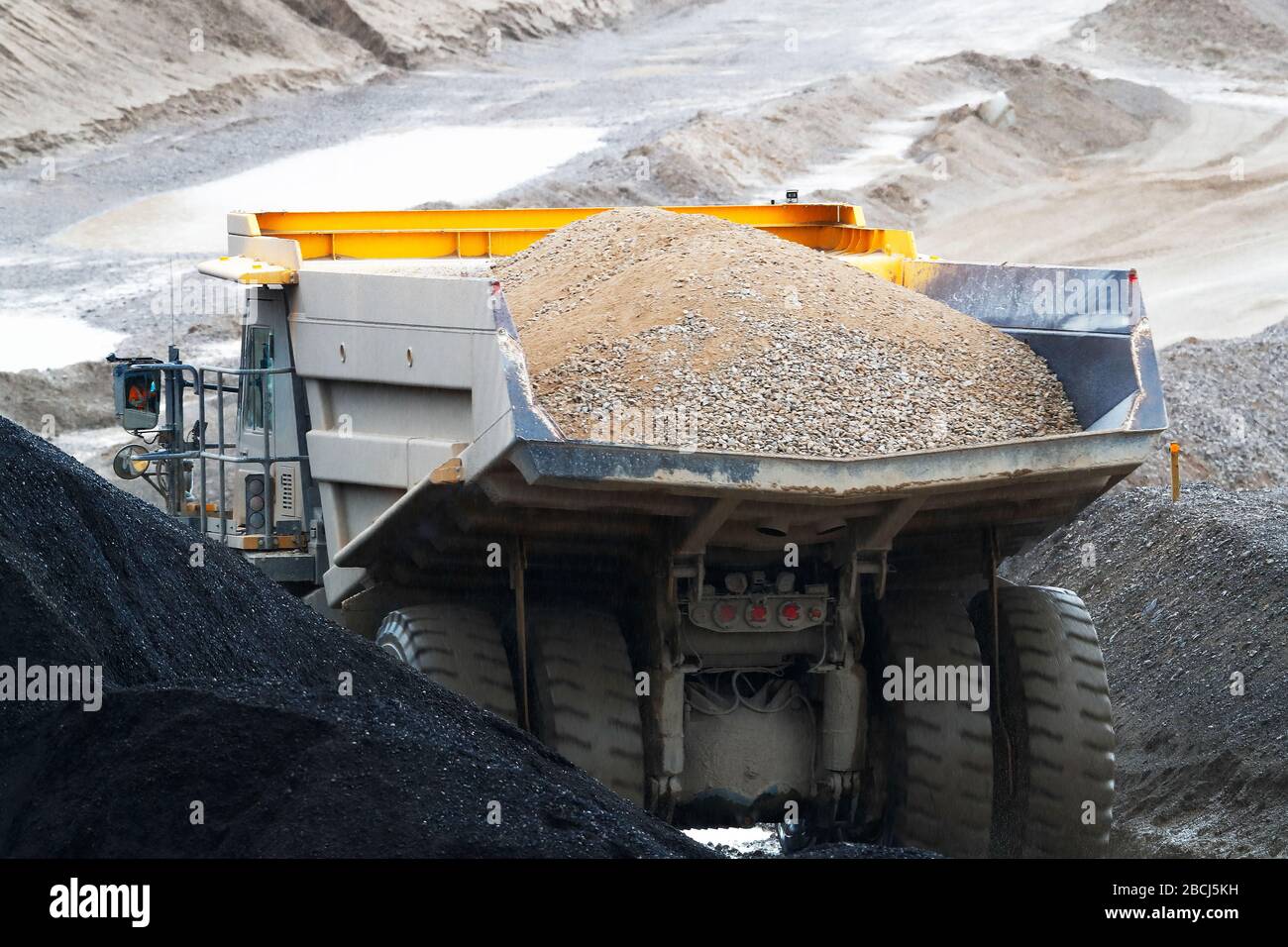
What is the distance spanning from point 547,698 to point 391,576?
39.1 inches

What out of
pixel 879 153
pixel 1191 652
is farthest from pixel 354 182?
pixel 1191 652

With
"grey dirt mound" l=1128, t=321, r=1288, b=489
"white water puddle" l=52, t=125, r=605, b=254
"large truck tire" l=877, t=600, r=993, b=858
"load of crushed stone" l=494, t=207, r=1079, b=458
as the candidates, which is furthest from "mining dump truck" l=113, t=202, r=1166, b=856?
"white water puddle" l=52, t=125, r=605, b=254

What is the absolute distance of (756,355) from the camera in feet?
22.6

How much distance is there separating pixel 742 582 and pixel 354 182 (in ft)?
72.6

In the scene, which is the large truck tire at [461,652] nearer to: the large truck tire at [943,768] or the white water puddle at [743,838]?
the white water puddle at [743,838]

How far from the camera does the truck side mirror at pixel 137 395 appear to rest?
8875 millimetres

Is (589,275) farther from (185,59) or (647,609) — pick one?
(185,59)

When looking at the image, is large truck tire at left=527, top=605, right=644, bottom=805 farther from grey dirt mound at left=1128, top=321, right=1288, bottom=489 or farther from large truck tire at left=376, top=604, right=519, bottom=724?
grey dirt mound at left=1128, top=321, right=1288, bottom=489

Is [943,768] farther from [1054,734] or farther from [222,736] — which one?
[222,736]

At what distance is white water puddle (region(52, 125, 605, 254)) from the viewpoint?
25875mm

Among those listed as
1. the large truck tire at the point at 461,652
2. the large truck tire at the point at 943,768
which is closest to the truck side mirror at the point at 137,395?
the large truck tire at the point at 461,652

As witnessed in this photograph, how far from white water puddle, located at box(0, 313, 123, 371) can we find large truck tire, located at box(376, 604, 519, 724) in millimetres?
12765

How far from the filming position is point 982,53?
131ft

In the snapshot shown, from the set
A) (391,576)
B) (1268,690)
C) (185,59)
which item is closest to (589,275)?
(391,576)
